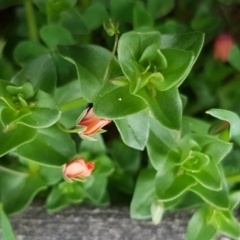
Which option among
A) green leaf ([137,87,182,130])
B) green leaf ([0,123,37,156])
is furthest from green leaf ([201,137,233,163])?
green leaf ([0,123,37,156])

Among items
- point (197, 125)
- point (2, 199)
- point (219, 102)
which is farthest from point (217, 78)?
point (2, 199)

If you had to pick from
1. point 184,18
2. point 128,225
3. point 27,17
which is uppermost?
point 27,17

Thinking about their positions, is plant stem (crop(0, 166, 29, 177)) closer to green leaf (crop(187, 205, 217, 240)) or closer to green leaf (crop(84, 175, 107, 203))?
green leaf (crop(84, 175, 107, 203))

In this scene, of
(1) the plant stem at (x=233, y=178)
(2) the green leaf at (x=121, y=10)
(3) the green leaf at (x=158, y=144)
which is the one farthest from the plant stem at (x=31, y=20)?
(1) the plant stem at (x=233, y=178)

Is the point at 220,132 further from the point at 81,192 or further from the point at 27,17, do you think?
the point at 27,17

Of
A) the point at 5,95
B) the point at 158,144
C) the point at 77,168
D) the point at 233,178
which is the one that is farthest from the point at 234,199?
the point at 5,95

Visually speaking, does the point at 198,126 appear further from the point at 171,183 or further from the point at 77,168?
the point at 77,168
